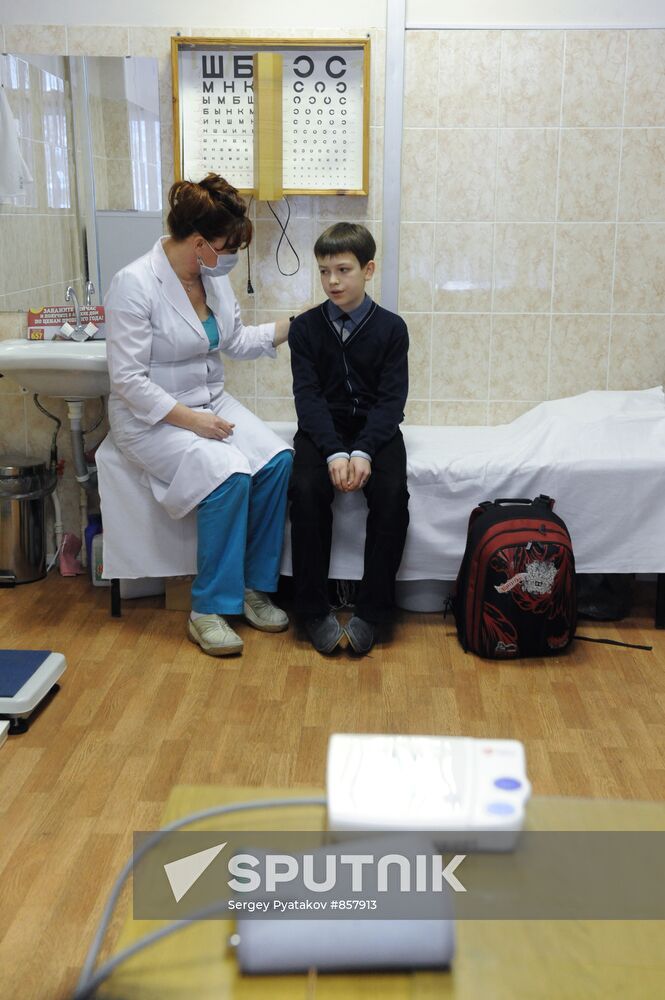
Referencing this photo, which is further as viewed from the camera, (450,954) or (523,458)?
(523,458)

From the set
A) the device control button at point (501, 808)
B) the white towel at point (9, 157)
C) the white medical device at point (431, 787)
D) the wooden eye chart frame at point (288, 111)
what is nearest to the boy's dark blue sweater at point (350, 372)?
the wooden eye chart frame at point (288, 111)

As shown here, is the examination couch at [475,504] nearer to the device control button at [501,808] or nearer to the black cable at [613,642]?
the black cable at [613,642]

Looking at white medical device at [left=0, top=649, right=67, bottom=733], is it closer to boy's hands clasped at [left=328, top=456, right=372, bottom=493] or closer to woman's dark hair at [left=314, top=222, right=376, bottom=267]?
boy's hands clasped at [left=328, top=456, right=372, bottom=493]

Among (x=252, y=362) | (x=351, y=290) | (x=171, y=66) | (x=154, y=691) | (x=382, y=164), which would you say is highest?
(x=171, y=66)

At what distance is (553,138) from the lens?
342 centimetres

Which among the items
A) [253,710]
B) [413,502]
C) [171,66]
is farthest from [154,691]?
[171,66]

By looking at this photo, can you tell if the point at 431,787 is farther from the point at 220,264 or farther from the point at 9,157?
the point at 9,157

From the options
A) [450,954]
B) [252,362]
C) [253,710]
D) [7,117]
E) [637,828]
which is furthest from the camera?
[252,362]

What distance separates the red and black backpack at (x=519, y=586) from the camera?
2848 millimetres

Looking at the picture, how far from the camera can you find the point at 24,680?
2533mm

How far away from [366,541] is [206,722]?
75 centimetres

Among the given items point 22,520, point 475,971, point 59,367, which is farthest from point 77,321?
point 475,971

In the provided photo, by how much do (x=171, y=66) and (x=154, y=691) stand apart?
6.47 ft

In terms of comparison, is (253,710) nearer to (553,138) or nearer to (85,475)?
(85,475)
